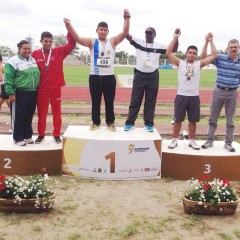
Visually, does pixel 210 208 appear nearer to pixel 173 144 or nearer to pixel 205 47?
pixel 173 144

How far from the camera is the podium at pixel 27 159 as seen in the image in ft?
19.3

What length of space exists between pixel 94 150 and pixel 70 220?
159 centimetres

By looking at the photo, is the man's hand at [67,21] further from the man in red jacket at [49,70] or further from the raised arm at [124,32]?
the raised arm at [124,32]

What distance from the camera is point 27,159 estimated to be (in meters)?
5.89

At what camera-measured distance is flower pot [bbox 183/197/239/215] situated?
4590 mm

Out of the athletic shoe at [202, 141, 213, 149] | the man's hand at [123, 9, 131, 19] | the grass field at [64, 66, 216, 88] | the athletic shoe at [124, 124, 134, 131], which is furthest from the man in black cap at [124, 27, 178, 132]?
the grass field at [64, 66, 216, 88]

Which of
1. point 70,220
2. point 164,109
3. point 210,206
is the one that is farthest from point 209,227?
point 164,109

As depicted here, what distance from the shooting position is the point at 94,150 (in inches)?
230

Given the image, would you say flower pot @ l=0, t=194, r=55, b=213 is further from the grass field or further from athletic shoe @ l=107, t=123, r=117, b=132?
the grass field

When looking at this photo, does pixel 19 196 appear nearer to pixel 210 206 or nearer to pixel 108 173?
pixel 108 173

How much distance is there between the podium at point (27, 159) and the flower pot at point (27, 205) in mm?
1402

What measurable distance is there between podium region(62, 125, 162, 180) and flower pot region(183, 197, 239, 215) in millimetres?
1398

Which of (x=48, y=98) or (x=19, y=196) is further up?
(x=48, y=98)

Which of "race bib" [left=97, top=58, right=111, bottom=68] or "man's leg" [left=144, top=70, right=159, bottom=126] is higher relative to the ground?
"race bib" [left=97, top=58, right=111, bottom=68]
